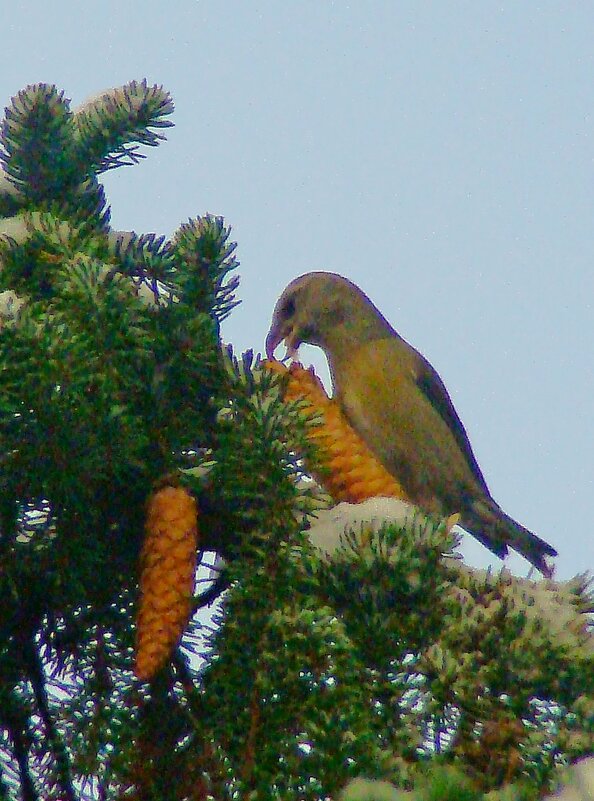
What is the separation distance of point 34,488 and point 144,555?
8 centimetres

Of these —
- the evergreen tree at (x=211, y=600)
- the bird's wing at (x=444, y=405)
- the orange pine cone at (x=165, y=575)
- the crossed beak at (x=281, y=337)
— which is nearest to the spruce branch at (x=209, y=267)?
the evergreen tree at (x=211, y=600)

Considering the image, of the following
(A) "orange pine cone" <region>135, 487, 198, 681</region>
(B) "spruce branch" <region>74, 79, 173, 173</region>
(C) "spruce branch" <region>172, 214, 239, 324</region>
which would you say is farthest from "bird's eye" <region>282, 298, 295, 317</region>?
(A) "orange pine cone" <region>135, 487, 198, 681</region>

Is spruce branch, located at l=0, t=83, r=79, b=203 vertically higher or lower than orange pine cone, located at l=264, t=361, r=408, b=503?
higher

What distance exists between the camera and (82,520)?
2.18ft

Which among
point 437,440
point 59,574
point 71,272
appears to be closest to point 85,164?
point 71,272

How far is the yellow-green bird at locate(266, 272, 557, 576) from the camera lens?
4.91 feet

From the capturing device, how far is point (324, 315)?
1584mm

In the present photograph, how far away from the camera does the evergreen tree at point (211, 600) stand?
574 millimetres

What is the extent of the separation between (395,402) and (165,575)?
0.92m

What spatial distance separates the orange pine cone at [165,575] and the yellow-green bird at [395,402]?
0.80 meters

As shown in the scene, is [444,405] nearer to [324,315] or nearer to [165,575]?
[324,315]

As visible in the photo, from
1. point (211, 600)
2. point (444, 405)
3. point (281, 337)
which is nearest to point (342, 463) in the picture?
point (211, 600)

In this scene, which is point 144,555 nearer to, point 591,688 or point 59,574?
point 59,574

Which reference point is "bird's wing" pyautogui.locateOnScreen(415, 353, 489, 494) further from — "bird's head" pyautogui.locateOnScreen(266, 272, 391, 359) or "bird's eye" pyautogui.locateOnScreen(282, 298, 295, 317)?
"bird's eye" pyautogui.locateOnScreen(282, 298, 295, 317)
